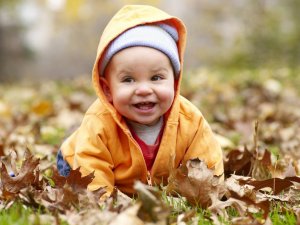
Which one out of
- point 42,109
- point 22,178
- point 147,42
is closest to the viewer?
point 22,178

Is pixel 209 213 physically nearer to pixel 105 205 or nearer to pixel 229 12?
pixel 105 205

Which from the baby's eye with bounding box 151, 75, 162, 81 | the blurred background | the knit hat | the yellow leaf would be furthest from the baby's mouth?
the blurred background

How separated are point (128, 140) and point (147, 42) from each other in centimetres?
49

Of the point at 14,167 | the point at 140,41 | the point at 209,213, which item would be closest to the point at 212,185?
the point at 209,213

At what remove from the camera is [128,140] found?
9.57ft

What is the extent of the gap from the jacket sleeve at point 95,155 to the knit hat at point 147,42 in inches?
12.0

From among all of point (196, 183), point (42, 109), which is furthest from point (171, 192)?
point (42, 109)

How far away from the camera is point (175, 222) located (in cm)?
214

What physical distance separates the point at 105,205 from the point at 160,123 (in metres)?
0.84

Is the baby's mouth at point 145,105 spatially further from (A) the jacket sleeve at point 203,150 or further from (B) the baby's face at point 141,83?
(A) the jacket sleeve at point 203,150

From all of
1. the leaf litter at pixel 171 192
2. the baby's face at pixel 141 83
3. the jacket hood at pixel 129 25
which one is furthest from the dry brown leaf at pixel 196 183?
the jacket hood at pixel 129 25

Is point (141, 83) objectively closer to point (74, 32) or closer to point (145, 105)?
point (145, 105)

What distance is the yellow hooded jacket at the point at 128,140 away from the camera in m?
2.83

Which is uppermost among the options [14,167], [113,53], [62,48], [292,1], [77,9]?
[113,53]
